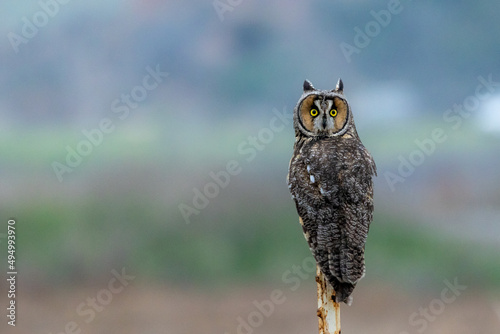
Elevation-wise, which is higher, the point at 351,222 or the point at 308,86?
the point at 308,86

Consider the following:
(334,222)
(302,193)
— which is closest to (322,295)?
(334,222)

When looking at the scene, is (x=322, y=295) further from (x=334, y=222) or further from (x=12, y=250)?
(x=12, y=250)

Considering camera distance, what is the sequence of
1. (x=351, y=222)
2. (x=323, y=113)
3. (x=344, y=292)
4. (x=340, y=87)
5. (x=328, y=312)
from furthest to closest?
(x=340, y=87) < (x=323, y=113) < (x=351, y=222) < (x=328, y=312) < (x=344, y=292)

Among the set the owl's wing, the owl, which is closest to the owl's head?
the owl

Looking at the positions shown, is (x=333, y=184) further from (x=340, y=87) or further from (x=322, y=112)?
(x=340, y=87)

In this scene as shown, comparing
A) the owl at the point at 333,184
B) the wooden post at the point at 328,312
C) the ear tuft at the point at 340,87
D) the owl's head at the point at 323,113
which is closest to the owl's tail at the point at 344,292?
the owl at the point at 333,184

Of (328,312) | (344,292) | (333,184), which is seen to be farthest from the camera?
(333,184)

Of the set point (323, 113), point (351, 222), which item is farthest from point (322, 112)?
point (351, 222)

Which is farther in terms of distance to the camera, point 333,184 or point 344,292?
point 333,184

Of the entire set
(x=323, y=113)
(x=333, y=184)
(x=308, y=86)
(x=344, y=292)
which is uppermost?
(x=308, y=86)
